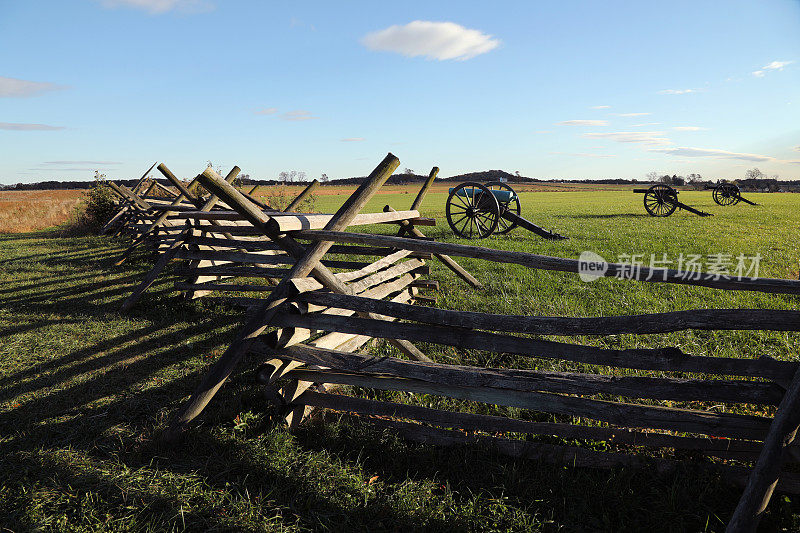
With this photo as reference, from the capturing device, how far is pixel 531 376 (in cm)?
290

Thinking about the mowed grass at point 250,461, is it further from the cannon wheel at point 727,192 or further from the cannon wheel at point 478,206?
the cannon wheel at point 727,192

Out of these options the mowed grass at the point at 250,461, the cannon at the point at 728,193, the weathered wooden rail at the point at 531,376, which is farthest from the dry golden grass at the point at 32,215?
the cannon at the point at 728,193

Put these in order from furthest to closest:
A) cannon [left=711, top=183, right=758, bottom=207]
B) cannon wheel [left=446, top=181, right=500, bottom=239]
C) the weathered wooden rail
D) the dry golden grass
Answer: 1. cannon [left=711, top=183, right=758, bottom=207]
2. the dry golden grass
3. cannon wheel [left=446, top=181, right=500, bottom=239]
4. the weathered wooden rail

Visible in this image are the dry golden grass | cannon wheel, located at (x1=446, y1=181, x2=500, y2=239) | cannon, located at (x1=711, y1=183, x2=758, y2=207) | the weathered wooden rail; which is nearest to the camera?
the weathered wooden rail

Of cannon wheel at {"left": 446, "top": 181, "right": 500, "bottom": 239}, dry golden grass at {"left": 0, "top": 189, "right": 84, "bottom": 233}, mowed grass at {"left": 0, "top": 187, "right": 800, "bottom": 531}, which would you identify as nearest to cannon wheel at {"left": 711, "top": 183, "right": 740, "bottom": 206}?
cannon wheel at {"left": 446, "top": 181, "right": 500, "bottom": 239}

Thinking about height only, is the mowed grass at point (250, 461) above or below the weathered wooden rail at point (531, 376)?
below

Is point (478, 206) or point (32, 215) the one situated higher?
point (32, 215)

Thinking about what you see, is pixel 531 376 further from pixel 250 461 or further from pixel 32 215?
pixel 32 215

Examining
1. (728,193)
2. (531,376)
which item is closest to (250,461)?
(531,376)

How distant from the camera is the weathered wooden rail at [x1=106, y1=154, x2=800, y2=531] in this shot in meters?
2.52

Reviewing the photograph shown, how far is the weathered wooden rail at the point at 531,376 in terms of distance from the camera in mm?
2516

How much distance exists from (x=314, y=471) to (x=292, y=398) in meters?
0.63

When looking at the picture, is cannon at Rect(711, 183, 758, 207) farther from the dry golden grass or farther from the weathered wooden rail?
the dry golden grass

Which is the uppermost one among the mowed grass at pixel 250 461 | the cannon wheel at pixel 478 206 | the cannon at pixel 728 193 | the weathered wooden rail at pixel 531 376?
the cannon at pixel 728 193
